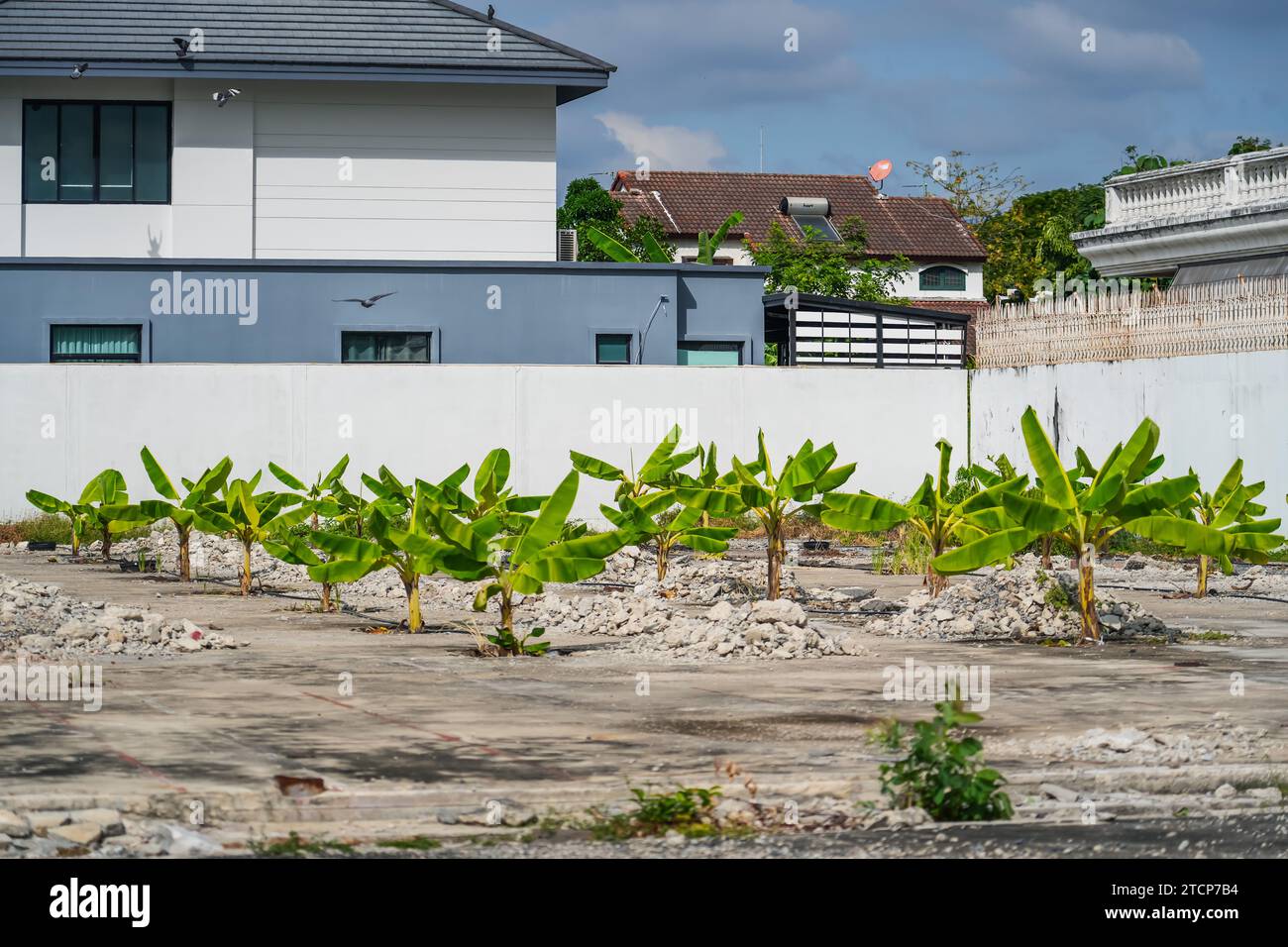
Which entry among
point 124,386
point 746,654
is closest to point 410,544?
point 746,654

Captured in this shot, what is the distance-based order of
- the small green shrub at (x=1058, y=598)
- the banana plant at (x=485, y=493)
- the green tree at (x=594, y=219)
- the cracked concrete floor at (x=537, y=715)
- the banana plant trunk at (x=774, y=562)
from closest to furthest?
the cracked concrete floor at (x=537, y=715) → the small green shrub at (x=1058, y=598) → the banana plant at (x=485, y=493) → the banana plant trunk at (x=774, y=562) → the green tree at (x=594, y=219)

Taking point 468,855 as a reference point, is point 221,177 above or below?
above

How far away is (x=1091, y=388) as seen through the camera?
24484mm

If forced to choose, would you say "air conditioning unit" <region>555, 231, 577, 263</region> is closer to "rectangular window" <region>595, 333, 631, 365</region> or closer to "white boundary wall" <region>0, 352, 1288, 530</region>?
"rectangular window" <region>595, 333, 631, 365</region>

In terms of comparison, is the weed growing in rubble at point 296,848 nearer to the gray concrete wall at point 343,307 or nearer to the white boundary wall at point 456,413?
the white boundary wall at point 456,413

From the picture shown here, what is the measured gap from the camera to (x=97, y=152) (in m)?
28.8

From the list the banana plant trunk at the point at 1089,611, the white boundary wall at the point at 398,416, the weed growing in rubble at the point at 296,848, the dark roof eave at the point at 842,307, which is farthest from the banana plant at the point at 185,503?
the dark roof eave at the point at 842,307

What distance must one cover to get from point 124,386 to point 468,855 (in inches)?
782

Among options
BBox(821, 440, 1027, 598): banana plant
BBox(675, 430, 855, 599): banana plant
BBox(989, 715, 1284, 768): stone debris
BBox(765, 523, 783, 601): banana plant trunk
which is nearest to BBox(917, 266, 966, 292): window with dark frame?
BBox(821, 440, 1027, 598): banana plant

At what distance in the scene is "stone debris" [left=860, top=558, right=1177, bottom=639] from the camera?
13250mm

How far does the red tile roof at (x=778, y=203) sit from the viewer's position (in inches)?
2413

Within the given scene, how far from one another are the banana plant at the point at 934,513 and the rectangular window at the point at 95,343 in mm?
15326

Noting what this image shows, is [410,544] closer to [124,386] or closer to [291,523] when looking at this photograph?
[291,523]
